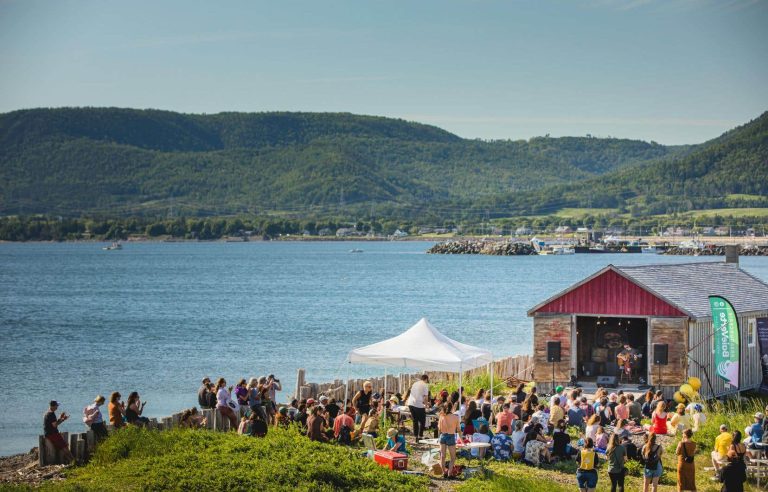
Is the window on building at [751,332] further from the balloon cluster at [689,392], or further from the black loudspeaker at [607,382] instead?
the black loudspeaker at [607,382]

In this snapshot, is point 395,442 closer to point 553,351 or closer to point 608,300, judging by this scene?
point 553,351

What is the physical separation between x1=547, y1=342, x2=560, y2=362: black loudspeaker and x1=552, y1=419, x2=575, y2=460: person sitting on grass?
773cm

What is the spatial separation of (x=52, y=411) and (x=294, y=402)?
5.39 meters

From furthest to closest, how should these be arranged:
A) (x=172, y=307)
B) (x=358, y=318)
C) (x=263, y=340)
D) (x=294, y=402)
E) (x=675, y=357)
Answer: (x=172, y=307), (x=358, y=318), (x=263, y=340), (x=675, y=357), (x=294, y=402)

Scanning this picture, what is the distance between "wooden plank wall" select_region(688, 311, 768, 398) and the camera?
26.5 metres

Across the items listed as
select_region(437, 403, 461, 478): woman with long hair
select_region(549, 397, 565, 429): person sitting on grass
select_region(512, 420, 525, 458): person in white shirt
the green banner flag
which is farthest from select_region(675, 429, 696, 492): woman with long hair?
the green banner flag

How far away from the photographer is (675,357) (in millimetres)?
26438

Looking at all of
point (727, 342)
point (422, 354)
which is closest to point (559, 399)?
point (422, 354)

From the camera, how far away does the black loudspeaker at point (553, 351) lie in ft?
90.5

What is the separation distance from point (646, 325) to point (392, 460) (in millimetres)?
13303

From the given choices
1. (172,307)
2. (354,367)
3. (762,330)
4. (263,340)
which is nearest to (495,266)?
(172,307)

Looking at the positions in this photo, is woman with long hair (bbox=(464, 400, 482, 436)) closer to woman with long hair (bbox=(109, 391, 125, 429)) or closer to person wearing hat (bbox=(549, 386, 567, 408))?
person wearing hat (bbox=(549, 386, 567, 408))

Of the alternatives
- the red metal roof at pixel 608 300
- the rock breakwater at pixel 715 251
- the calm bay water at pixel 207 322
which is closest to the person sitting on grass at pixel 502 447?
the red metal roof at pixel 608 300

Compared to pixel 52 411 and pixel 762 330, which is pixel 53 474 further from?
pixel 762 330
